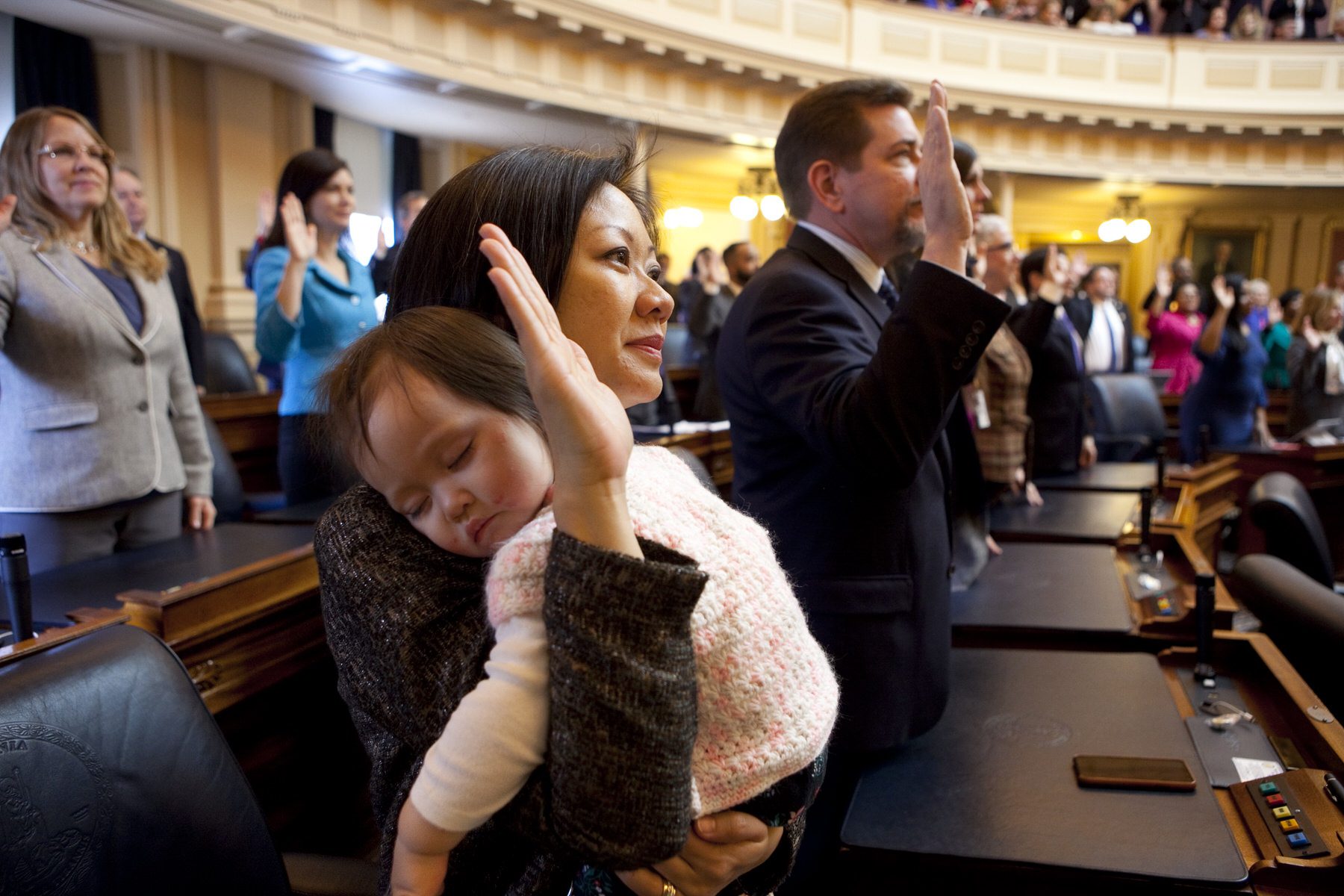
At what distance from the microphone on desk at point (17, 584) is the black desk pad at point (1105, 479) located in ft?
10.3

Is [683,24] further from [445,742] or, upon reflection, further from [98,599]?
[445,742]

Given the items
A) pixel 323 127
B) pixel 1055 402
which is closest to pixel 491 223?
pixel 1055 402

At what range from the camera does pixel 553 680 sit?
0.67 meters

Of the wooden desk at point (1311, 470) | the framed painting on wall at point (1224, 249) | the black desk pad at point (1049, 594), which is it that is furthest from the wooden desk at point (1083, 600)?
the framed painting on wall at point (1224, 249)

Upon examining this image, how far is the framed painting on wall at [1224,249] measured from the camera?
14.1 meters

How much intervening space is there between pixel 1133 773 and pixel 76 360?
2.06m

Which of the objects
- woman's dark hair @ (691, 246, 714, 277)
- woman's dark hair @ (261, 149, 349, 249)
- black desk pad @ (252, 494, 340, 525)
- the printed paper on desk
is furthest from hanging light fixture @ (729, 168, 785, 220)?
the printed paper on desk

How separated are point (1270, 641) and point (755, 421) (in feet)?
3.45

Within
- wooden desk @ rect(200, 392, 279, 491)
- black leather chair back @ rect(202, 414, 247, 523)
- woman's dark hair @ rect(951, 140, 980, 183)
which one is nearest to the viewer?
woman's dark hair @ rect(951, 140, 980, 183)

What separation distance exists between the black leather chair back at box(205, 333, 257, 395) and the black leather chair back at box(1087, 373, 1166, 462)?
440cm

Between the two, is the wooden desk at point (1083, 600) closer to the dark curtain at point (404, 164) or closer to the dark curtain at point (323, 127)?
the dark curtain at point (323, 127)

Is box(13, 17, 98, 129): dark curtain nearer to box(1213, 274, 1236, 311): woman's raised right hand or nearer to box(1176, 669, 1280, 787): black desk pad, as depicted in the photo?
box(1176, 669, 1280, 787): black desk pad

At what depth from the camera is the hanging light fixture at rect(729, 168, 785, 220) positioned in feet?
34.0

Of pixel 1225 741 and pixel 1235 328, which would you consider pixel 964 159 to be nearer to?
pixel 1225 741
